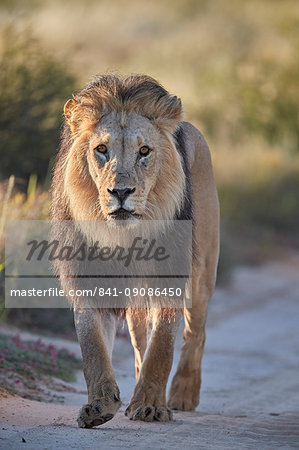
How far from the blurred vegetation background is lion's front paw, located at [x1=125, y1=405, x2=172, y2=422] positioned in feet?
4.84

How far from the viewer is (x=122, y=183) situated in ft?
15.9

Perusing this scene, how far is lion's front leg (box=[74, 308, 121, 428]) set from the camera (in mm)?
4660

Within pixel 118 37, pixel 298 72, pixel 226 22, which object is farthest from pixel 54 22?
pixel 298 72

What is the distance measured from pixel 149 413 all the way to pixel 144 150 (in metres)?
1.48

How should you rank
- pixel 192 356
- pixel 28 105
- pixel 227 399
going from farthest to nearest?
1. pixel 28 105
2. pixel 227 399
3. pixel 192 356

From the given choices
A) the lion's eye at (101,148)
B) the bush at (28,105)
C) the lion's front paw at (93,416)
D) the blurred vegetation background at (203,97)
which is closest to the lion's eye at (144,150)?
the lion's eye at (101,148)

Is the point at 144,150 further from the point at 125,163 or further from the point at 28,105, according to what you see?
the point at 28,105

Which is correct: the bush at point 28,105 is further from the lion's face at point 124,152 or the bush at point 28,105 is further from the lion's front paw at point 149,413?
the lion's front paw at point 149,413

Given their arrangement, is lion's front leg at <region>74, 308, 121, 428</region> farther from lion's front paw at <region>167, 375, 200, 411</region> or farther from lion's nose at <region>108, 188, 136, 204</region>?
lion's front paw at <region>167, 375, 200, 411</region>

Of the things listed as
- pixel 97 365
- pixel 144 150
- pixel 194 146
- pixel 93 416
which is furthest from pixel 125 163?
pixel 194 146

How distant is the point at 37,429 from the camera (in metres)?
4.61

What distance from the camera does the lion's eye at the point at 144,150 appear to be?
507 cm

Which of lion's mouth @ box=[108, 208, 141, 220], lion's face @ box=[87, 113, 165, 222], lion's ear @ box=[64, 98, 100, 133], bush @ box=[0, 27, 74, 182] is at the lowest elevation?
lion's mouth @ box=[108, 208, 141, 220]

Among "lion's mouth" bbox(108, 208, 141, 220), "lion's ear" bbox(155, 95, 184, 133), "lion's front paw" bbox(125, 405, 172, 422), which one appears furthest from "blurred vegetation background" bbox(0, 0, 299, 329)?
"lion's front paw" bbox(125, 405, 172, 422)
